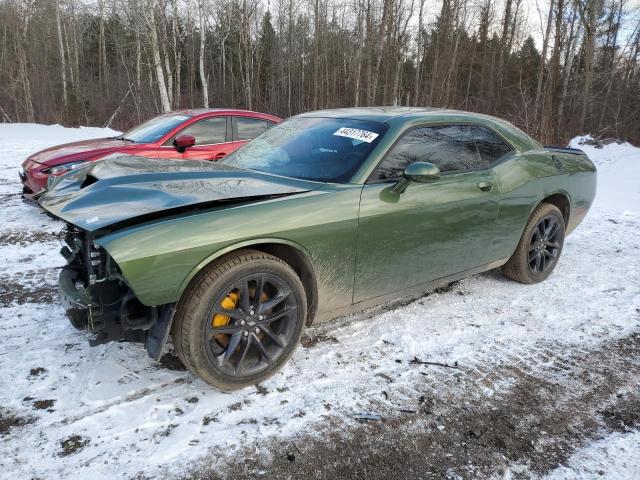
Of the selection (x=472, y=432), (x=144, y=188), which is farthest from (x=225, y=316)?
(x=472, y=432)

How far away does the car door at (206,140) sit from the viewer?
639cm

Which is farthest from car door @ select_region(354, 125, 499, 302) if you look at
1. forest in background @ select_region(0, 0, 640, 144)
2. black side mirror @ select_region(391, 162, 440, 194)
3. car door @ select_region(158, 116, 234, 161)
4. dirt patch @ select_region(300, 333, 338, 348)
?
forest in background @ select_region(0, 0, 640, 144)

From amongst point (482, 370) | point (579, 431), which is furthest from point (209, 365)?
point (579, 431)

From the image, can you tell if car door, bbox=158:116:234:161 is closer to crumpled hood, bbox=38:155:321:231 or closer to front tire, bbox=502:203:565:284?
crumpled hood, bbox=38:155:321:231

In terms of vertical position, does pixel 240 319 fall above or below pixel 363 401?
above

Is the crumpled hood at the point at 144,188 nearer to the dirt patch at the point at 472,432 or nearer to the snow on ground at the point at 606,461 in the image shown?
the dirt patch at the point at 472,432

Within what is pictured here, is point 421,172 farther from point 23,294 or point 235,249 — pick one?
point 23,294

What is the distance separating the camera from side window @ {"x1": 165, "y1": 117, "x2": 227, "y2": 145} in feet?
21.8

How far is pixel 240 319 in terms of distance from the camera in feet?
8.36

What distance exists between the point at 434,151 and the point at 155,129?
15.9ft

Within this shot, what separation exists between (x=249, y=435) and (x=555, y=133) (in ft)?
59.0

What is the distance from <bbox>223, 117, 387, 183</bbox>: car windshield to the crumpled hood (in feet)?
0.56

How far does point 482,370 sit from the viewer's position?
2.92 meters

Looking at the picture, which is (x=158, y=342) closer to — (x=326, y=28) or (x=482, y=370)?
(x=482, y=370)
